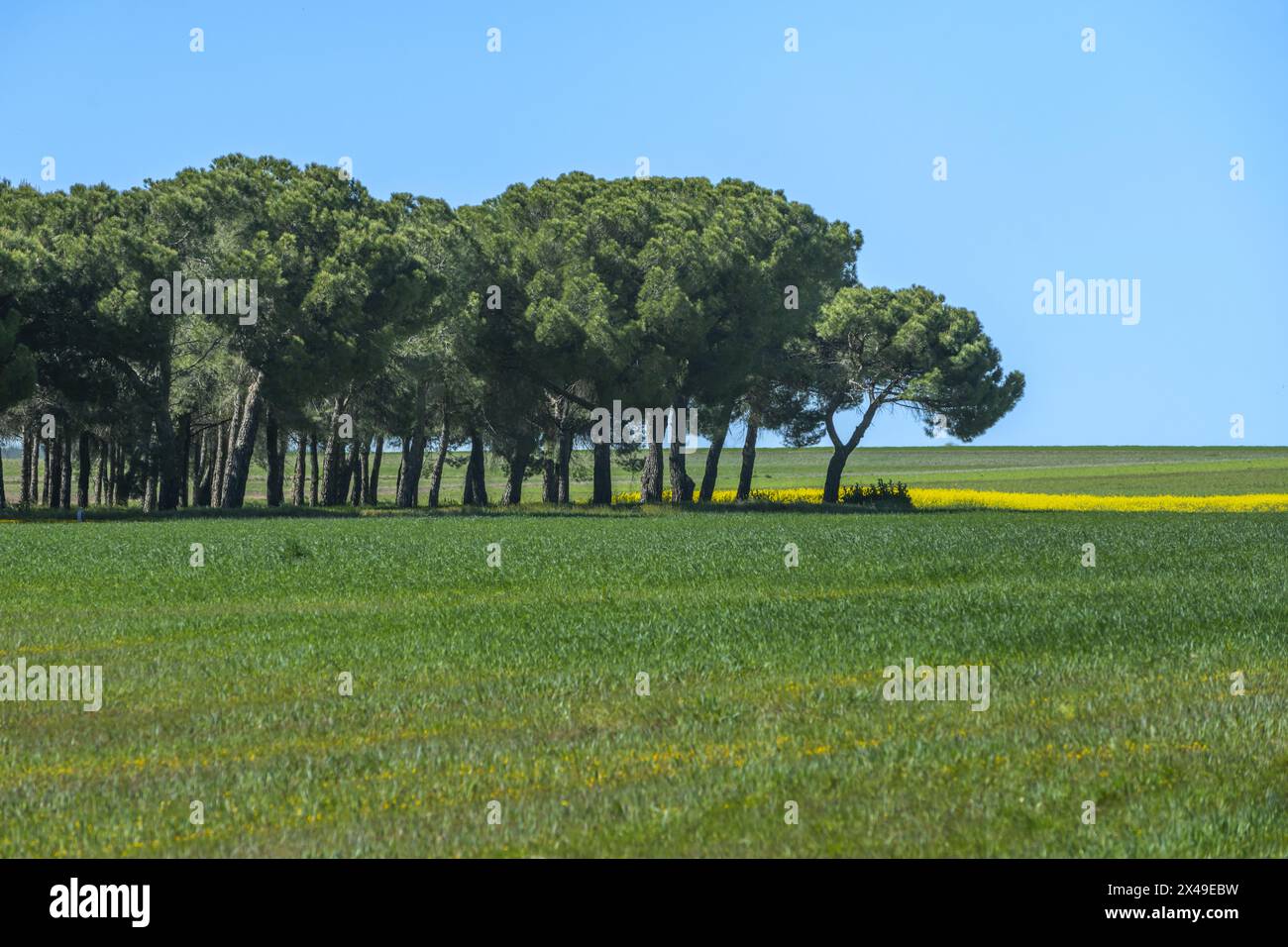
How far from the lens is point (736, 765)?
10.3 meters

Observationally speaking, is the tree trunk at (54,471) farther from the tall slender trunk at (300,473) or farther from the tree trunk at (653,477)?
the tree trunk at (653,477)

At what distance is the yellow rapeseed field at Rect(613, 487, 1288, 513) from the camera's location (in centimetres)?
7425

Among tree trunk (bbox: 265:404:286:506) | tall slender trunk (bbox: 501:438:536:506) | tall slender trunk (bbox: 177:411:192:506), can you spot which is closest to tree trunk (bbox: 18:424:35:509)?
tall slender trunk (bbox: 177:411:192:506)

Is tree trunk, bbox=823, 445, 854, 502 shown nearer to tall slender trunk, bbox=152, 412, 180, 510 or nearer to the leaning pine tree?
the leaning pine tree

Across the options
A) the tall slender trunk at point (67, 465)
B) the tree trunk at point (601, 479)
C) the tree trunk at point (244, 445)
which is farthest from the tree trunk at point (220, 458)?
the tree trunk at point (601, 479)

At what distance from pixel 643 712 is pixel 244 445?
48693mm

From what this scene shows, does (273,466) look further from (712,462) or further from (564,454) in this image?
(712,462)

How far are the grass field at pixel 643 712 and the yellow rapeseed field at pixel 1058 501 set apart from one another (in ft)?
154

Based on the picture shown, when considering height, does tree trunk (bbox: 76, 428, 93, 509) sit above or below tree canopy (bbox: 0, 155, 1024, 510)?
below

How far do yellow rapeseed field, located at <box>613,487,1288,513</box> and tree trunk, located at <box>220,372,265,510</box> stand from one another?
22725mm

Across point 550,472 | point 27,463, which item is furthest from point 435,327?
point 27,463

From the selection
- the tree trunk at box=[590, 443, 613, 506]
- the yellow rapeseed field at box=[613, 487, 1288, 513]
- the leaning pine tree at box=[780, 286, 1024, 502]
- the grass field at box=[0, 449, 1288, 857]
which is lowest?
the grass field at box=[0, 449, 1288, 857]

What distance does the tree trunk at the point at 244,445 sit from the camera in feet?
190
